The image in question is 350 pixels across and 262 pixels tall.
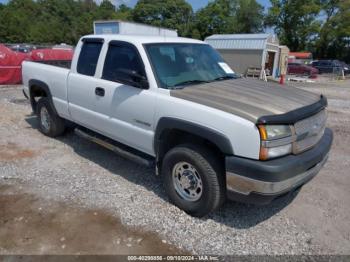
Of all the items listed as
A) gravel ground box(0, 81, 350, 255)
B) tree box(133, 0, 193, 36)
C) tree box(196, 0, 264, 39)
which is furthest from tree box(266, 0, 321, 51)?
gravel ground box(0, 81, 350, 255)

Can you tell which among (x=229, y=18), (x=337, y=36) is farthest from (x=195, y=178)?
(x=229, y=18)

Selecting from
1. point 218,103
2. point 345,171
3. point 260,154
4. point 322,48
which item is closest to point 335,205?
point 345,171

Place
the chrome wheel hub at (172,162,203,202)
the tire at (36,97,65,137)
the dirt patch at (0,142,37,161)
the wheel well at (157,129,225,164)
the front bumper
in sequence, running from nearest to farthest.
A: the front bumper
the wheel well at (157,129,225,164)
the chrome wheel hub at (172,162,203,202)
the dirt patch at (0,142,37,161)
the tire at (36,97,65,137)

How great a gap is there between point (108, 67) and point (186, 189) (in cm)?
197

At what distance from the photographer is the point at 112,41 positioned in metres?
4.21

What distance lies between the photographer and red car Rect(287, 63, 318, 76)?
27.2m

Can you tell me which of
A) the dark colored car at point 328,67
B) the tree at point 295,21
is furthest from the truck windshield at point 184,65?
the tree at point 295,21

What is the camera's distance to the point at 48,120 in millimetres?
5867

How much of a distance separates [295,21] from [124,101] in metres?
53.1

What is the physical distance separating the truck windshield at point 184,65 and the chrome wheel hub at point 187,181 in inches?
36.2

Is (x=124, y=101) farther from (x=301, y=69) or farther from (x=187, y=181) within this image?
(x=301, y=69)

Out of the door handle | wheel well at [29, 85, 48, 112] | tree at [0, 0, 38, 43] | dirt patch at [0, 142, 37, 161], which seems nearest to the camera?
the door handle

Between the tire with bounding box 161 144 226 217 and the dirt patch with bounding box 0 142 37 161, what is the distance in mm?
2809

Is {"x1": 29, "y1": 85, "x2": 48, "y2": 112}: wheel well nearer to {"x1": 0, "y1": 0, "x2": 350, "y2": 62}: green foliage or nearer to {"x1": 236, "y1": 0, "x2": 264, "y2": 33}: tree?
A: {"x1": 0, "y1": 0, "x2": 350, "y2": 62}: green foliage
